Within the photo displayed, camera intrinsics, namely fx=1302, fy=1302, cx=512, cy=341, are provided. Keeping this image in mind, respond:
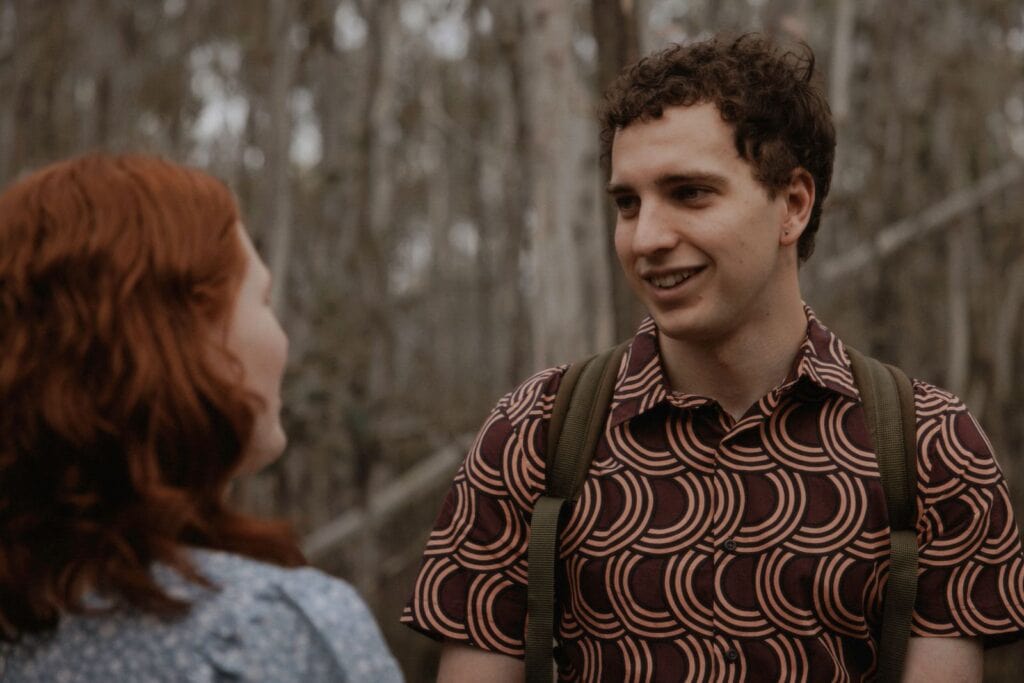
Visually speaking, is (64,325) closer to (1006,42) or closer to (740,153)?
(740,153)

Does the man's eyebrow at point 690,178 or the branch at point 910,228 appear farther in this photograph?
the branch at point 910,228

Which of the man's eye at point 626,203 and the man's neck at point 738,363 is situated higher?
the man's eye at point 626,203

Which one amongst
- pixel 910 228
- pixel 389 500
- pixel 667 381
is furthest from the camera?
pixel 910 228

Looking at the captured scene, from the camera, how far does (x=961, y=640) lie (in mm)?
2018

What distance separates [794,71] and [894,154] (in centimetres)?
856

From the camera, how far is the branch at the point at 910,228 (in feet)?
25.5

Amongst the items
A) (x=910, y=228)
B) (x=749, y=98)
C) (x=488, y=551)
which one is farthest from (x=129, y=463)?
(x=910, y=228)

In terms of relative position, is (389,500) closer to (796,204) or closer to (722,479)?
(796,204)

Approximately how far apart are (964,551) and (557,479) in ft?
2.10

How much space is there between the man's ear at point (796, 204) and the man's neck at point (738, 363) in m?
0.14

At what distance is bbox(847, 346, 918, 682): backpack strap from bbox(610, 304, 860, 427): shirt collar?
6 cm

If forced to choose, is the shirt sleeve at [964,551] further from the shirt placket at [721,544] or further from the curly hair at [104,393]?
the curly hair at [104,393]

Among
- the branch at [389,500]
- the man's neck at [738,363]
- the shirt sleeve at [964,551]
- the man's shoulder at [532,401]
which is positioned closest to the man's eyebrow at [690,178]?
the man's neck at [738,363]

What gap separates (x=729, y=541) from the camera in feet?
6.61
